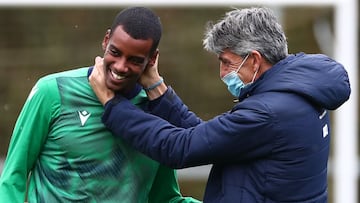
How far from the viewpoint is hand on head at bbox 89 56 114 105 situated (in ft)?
13.4

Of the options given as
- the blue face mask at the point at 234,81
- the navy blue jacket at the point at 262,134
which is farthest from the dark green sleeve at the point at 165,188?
the blue face mask at the point at 234,81

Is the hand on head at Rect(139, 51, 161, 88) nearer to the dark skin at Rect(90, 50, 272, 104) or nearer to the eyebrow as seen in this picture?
the dark skin at Rect(90, 50, 272, 104)

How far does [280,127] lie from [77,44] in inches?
307

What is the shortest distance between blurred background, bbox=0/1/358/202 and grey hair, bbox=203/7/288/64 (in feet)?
22.5

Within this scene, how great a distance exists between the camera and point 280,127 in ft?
13.3

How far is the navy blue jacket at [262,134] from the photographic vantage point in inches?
159

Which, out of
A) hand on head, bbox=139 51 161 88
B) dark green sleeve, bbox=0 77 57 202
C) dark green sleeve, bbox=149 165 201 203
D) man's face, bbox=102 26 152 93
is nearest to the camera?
man's face, bbox=102 26 152 93

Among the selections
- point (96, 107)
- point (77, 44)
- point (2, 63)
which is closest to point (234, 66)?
point (96, 107)

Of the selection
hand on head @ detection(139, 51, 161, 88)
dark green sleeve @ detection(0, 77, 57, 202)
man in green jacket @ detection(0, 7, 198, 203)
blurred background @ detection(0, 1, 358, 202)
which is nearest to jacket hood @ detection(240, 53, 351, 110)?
hand on head @ detection(139, 51, 161, 88)

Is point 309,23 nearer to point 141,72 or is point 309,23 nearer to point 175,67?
point 175,67

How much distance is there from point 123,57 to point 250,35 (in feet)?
1.71

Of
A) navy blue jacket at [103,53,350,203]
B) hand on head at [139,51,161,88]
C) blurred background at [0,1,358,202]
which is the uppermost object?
hand on head at [139,51,161,88]

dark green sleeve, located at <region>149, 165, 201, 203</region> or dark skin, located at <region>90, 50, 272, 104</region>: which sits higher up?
dark skin, located at <region>90, 50, 272, 104</region>

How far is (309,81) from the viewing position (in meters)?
4.06
